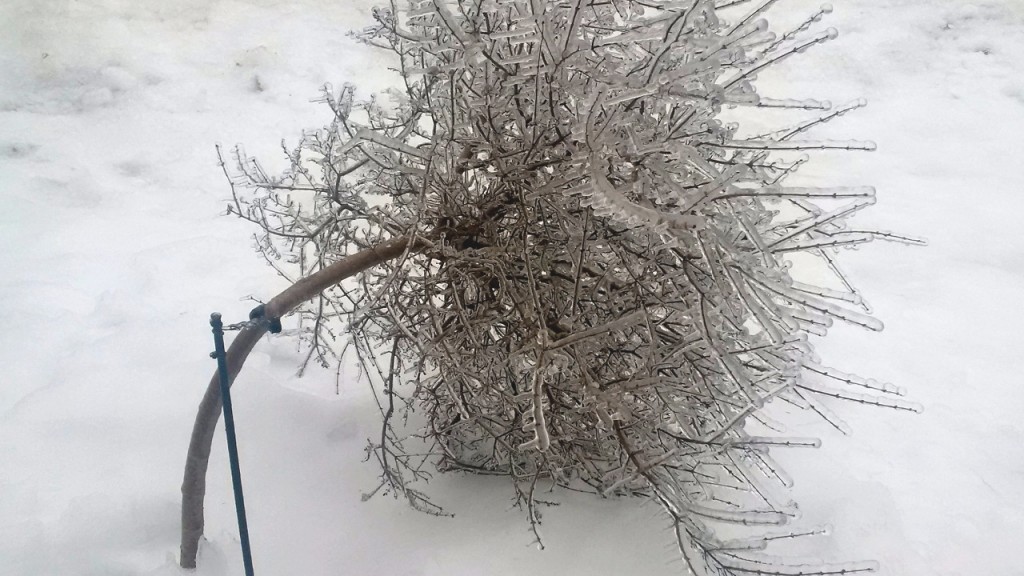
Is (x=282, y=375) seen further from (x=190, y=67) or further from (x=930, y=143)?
(x=930, y=143)

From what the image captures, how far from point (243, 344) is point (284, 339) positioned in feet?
3.09

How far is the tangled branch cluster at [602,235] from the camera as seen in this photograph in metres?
1.14

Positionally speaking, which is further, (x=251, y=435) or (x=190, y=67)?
(x=190, y=67)

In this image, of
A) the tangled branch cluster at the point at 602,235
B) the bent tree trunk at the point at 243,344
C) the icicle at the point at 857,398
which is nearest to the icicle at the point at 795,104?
the tangled branch cluster at the point at 602,235

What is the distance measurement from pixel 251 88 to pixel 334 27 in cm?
75

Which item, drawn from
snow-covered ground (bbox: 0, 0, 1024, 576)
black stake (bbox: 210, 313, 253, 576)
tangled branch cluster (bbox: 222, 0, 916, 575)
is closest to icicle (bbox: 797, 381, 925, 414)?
tangled branch cluster (bbox: 222, 0, 916, 575)

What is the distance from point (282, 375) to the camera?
2.22 meters

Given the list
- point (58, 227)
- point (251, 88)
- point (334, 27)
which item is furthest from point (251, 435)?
point (334, 27)

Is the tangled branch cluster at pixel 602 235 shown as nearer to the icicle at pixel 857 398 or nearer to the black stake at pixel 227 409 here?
the icicle at pixel 857 398

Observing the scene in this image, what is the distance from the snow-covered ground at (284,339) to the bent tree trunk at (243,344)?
184 millimetres

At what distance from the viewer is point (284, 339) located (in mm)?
Answer: 2357

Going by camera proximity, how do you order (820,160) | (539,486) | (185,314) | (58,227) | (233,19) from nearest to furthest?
(539,486) → (185,314) → (58,227) → (820,160) → (233,19)

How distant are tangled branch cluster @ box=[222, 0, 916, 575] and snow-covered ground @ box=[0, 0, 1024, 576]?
240mm

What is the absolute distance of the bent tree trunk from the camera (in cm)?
142
